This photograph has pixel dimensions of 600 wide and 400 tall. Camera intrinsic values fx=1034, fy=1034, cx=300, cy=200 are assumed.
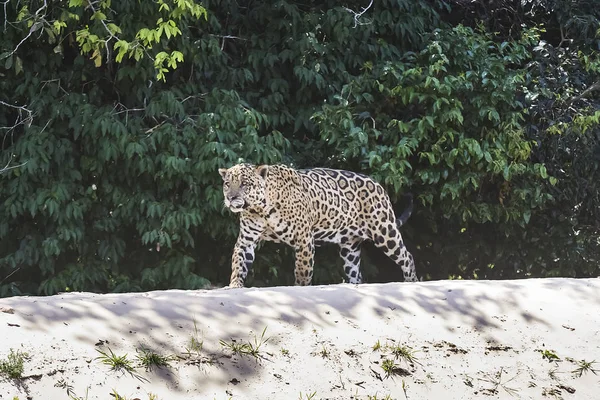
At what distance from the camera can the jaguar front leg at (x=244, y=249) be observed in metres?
10.3

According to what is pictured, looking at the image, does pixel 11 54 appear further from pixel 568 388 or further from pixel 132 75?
pixel 568 388

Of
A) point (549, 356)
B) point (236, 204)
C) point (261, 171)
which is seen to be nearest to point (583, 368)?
point (549, 356)

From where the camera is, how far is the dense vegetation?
1096 cm

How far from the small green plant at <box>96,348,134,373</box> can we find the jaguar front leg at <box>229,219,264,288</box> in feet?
14.3

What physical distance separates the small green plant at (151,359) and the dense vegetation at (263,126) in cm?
481

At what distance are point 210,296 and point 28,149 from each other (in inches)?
182

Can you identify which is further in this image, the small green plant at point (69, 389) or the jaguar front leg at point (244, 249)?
the jaguar front leg at point (244, 249)

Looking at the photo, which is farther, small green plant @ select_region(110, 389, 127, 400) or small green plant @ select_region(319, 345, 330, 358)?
small green plant @ select_region(319, 345, 330, 358)

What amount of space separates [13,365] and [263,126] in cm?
703

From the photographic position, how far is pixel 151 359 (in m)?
5.97

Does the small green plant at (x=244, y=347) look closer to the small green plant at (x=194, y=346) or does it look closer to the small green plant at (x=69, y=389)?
the small green plant at (x=194, y=346)

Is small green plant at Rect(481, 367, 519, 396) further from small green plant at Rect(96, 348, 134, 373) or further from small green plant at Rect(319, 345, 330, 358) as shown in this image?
small green plant at Rect(96, 348, 134, 373)

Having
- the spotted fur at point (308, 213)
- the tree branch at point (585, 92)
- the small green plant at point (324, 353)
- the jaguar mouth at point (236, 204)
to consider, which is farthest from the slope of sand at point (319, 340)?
the tree branch at point (585, 92)

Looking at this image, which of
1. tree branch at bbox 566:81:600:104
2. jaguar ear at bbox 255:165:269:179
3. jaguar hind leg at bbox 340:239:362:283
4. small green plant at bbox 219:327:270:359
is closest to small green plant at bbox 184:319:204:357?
small green plant at bbox 219:327:270:359
